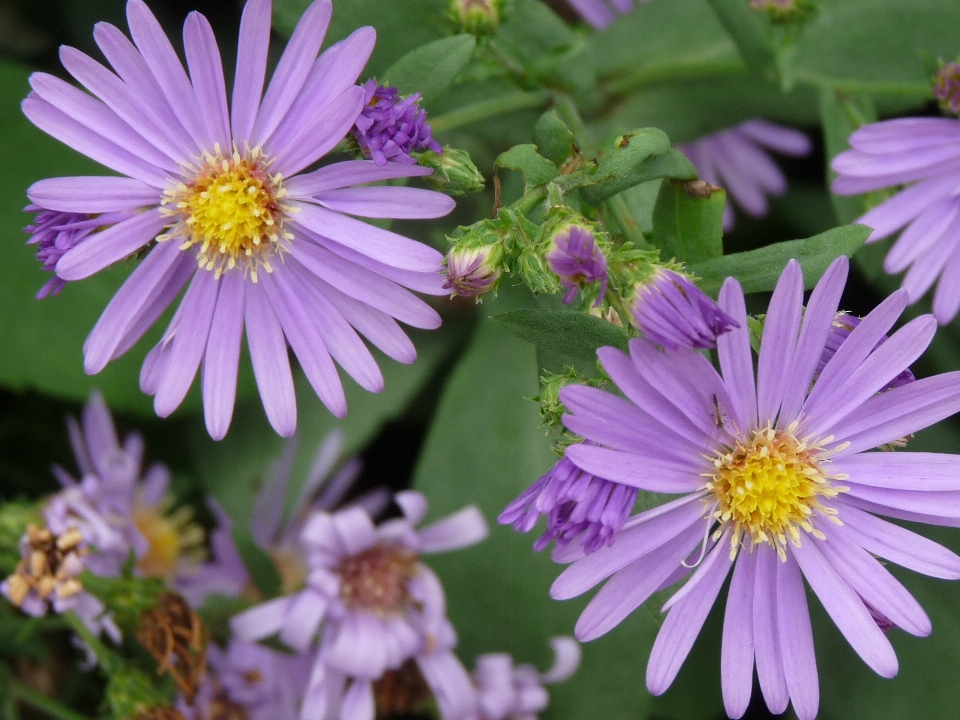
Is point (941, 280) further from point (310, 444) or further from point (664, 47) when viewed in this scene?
point (310, 444)

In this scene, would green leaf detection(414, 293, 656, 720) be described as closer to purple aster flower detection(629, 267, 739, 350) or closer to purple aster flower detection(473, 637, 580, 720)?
purple aster flower detection(473, 637, 580, 720)

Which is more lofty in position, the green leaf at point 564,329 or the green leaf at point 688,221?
the green leaf at point 688,221

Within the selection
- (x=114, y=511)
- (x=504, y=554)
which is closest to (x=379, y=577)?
Answer: (x=504, y=554)

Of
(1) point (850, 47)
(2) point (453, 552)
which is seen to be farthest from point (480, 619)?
(1) point (850, 47)

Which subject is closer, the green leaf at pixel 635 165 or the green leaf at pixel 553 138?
the green leaf at pixel 635 165

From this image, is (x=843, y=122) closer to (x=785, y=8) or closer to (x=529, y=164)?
(x=785, y=8)

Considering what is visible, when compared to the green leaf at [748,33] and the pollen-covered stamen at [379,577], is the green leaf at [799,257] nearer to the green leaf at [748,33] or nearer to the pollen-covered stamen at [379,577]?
the green leaf at [748,33]

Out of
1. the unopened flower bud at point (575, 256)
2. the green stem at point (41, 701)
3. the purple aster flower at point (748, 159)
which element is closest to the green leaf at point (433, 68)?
the unopened flower bud at point (575, 256)
